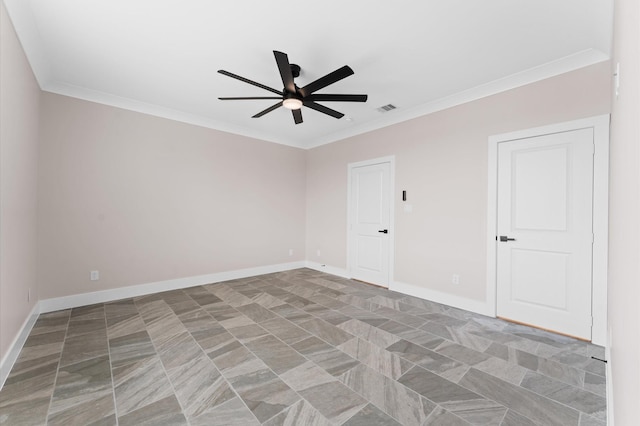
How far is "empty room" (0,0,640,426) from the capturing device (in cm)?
192

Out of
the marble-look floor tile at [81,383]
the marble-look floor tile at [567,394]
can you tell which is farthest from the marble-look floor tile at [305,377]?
the marble-look floor tile at [567,394]

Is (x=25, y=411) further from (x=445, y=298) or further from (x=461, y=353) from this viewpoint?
(x=445, y=298)

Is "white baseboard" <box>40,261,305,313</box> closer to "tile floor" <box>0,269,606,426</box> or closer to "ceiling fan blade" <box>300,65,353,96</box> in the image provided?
"tile floor" <box>0,269,606,426</box>

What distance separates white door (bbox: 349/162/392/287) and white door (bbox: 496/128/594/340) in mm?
1703

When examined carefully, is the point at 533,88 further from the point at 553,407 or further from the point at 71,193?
the point at 71,193

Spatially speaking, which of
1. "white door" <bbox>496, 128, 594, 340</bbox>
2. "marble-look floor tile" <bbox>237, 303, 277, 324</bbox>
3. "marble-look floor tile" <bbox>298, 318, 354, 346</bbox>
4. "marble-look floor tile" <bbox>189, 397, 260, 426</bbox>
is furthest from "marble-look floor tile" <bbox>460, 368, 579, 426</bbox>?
"marble-look floor tile" <bbox>237, 303, 277, 324</bbox>

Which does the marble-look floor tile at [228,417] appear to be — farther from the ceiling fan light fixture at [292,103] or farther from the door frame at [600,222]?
the door frame at [600,222]

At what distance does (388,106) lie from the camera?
4.12m

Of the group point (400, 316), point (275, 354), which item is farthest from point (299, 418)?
point (400, 316)

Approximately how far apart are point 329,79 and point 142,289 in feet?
13.2

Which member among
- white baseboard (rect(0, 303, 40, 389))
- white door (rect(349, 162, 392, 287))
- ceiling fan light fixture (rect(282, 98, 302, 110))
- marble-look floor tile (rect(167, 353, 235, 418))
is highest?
ceiling fan light fixture (rect(282, 98, 302, 110))

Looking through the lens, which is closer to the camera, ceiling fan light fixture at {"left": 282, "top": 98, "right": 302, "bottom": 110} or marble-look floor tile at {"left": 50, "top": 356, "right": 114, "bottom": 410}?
marble-look floor tile at {"left": 50, "top": 356, "right": 114, "bottom": 410}

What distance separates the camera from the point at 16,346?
2.45 meters

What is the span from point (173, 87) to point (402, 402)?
4232mm
